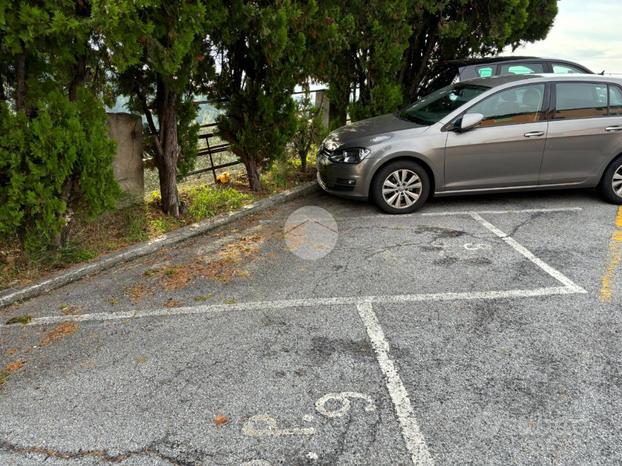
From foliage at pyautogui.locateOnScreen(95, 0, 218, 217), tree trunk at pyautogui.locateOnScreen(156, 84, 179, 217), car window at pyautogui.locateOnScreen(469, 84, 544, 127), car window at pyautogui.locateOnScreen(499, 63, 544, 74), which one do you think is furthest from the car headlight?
car window at pyautogui.locateOnScreen(499, 63, 544, 74)

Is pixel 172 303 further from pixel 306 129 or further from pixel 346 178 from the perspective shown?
pixel 306 129

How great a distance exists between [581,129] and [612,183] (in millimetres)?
912

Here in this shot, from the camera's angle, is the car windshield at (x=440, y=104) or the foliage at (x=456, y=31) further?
the foliage at (x=456, y=31)

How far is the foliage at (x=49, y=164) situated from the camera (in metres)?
3.94

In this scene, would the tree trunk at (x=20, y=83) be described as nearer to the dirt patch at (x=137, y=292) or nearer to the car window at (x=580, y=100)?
the dirt patch at (x=137, y=292)

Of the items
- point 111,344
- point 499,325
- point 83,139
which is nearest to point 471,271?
point 499,325

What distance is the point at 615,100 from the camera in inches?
238

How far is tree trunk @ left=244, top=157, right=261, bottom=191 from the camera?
6853 mm

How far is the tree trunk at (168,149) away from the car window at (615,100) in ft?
17.8

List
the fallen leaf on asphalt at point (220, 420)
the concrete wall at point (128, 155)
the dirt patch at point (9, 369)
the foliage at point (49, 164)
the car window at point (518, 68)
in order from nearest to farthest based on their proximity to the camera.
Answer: the fallen leaf on asphalt at point (220, 420) → the dirt patch at point (9, 369) → the foliage at point (49, 164) → the concrete wall at point (128, 155) → the car window at point (518, 68)

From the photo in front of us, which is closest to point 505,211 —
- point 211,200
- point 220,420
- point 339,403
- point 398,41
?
point 398,41

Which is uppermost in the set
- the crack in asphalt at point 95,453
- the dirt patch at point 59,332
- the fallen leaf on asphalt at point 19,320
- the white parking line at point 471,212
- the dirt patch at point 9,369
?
the white parking line at point 471,212

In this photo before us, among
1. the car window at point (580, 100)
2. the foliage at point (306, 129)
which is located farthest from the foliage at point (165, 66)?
the car window at point (580, 100)

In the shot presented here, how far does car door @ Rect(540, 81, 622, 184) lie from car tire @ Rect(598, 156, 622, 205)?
0.52ft
